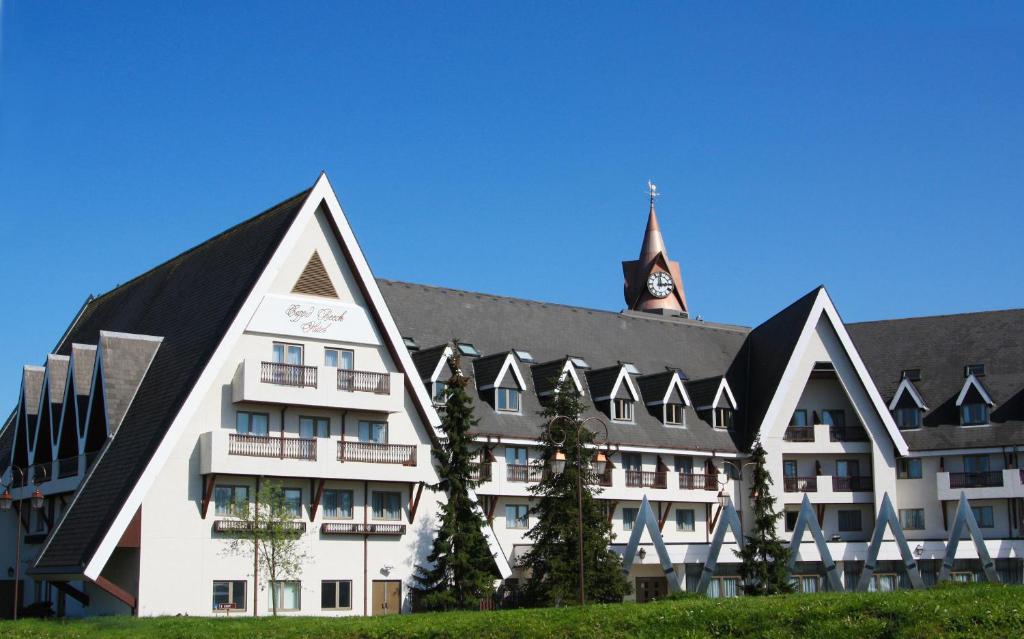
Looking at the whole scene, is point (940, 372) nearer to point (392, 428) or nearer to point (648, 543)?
point (648, 543)

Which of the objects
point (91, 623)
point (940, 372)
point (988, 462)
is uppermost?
point (940, 372)

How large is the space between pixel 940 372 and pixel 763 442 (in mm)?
10736

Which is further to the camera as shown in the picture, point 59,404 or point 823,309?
point 823,309

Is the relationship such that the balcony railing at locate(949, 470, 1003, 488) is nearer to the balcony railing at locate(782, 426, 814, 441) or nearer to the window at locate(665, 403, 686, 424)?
the balcony railing at locate(782, 426, 814, 441)

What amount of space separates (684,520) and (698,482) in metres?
1.76

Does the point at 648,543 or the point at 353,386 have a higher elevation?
the point at 353,386

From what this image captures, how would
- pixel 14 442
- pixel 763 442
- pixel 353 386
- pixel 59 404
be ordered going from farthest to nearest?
pixel 763 442 → pixel 14 442 → pixel 59 404 → pixel 353 386

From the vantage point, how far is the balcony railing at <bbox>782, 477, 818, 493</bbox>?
5619 cm

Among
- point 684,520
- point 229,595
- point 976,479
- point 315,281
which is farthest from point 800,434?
point 229,595

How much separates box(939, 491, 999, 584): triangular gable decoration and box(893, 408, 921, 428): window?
7.82 meters

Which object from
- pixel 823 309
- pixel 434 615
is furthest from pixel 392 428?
pixel 823 309

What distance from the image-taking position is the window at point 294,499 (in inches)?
1645

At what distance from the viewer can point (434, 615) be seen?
1161 inches

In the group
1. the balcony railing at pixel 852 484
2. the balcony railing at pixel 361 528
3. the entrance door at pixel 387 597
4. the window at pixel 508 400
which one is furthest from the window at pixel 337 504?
the balcony railing at pixel 852 484
